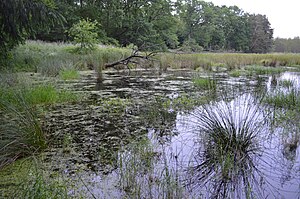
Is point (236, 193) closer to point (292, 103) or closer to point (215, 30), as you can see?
point (292, 103)

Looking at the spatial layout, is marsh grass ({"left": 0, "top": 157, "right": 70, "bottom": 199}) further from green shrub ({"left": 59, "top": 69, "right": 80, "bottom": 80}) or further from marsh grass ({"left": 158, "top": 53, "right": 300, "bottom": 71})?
marsh grass ({"left": 158, "top": 53, "right": 300, "bottom": 71})

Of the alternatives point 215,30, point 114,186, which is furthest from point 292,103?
point 215,30

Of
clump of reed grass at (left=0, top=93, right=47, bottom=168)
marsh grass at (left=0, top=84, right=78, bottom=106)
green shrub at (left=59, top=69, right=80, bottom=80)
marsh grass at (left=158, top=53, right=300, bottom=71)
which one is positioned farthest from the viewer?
marsh grass at (left=158, top=53, right=300, bottom=71)

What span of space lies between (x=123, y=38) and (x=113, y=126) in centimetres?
2541

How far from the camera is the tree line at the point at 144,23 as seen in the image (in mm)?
4879

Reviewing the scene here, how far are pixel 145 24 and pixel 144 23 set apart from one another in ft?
0.44

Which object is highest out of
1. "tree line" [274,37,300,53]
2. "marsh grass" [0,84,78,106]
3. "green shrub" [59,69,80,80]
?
"tree line" [274,37,300,53]

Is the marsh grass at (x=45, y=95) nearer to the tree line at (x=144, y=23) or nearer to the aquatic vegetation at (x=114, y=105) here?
the aquatic vegetation at (x=114, y=105)

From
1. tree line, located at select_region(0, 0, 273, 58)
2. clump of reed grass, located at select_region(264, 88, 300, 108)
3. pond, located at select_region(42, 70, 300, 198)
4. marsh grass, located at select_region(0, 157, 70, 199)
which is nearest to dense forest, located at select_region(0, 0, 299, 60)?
tree line, located at select_region(0, 0, 273, 58)

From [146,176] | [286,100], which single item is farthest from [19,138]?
[286,100]

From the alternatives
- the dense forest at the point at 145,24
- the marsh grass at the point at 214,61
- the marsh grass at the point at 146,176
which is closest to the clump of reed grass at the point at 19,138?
the marsh grass at the point at 146,176

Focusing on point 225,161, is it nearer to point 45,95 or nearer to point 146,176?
point 146,176

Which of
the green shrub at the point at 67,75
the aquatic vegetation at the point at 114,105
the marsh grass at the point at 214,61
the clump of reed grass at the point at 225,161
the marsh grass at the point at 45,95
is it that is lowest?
the clump of reed grass at the point at 225,161

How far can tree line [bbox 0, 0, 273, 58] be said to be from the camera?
4879 millimetres
